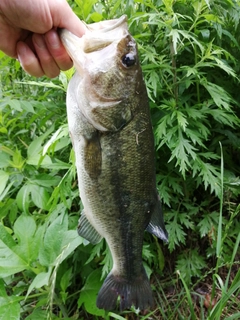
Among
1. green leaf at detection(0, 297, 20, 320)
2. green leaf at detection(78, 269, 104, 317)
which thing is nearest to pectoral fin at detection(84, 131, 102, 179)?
green leaf at detection(0, 297, 20, 320)

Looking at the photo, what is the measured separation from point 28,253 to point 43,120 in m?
0.83

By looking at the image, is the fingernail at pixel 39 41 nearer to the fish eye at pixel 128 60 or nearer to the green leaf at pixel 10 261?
the fish eye at pixel 128 60

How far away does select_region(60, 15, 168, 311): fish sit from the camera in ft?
3.82

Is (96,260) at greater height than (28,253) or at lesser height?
lesser

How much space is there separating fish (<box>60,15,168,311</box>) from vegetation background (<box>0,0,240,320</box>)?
386 millimetres

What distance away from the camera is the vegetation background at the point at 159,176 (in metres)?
1.63

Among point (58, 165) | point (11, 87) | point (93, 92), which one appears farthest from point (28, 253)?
point (11, 87)

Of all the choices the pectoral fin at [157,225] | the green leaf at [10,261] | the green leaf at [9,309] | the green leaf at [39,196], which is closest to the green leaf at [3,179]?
the green leaf at [39,196]

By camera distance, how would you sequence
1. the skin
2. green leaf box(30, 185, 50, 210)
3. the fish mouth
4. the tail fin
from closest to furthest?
1. the fish mouth
2. the skin
3. the tail fin
4. green leaf box(30, 185, 50, 210)

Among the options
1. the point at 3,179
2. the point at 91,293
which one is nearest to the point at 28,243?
the point at 3,179

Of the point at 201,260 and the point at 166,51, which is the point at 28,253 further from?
the point at 166,51

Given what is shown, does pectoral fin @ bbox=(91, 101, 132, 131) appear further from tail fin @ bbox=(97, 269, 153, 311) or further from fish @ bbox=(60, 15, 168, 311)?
tail fin @ bbox=(97, 269, 153, 311)

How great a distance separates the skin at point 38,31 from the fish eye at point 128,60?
218 millimetres

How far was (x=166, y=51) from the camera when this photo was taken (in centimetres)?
207
